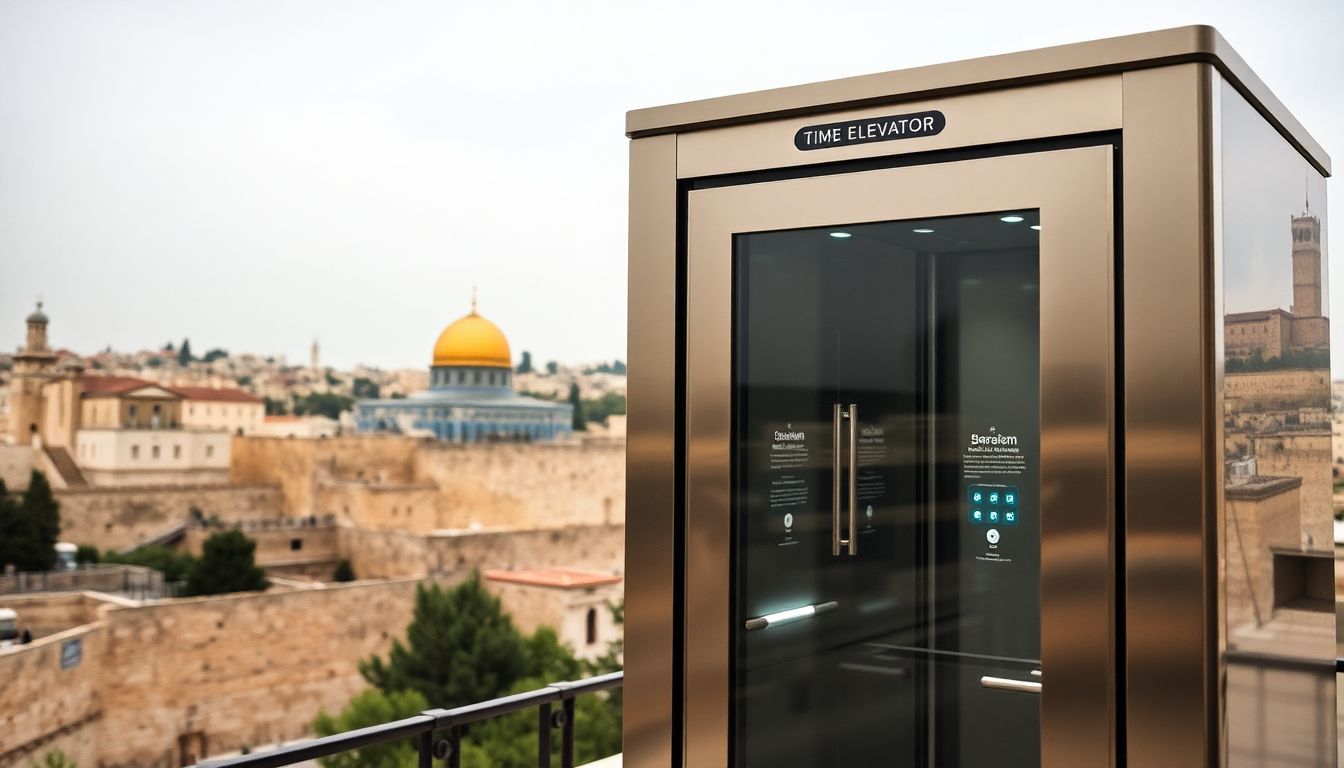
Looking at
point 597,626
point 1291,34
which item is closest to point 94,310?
point 597,626

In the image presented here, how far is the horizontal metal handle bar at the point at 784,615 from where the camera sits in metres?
2.06

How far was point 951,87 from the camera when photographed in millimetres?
1837

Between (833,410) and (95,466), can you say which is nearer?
(833,410)

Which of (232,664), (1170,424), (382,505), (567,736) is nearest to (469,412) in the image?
(382,505)

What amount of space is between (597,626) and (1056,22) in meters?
24.8

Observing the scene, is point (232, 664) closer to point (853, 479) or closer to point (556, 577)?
point (556, 577)

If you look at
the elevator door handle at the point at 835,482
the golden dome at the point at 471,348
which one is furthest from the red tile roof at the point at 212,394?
the elevator door handle at the point at 835,482

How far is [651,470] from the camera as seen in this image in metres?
2.14

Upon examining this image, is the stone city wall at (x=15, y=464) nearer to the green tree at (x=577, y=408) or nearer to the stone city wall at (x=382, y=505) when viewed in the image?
the stone city wall at (x=382, y=505)

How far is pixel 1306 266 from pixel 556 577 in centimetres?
3210

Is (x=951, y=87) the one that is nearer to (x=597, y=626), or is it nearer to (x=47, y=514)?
(x=597, y=626)

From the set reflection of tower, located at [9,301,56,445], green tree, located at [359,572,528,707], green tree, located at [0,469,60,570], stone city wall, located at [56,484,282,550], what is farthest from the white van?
reflection of tower, located at [9,301,56,445]

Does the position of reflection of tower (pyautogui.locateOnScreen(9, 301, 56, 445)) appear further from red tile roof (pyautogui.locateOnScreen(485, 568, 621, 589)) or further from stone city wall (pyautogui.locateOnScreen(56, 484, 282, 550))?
red tile roof (pyautogui.locateOnScreen(485, 568, 621, 589))

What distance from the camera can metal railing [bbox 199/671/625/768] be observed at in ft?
7.79
